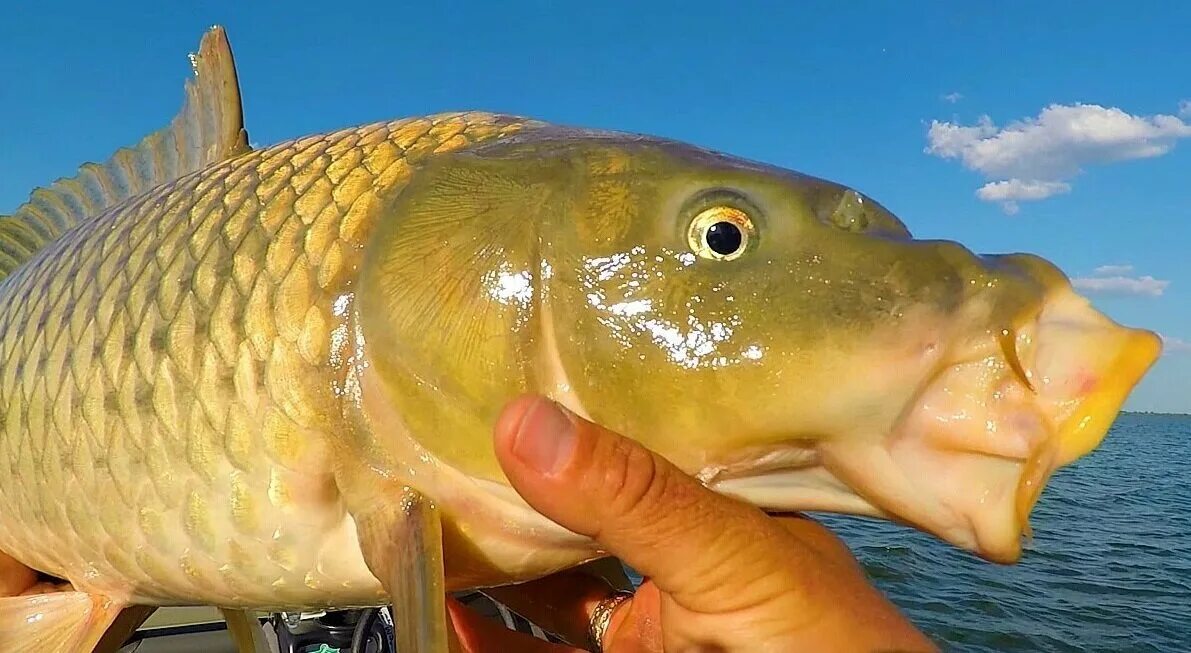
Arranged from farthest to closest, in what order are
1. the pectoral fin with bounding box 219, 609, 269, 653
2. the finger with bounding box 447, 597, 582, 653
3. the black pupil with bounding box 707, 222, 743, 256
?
1. the pectoral fin with bounding box 219, 609, 269, 653
2. the finger with bounding box 447, 597, 582, 653
3. the black pupil with bounding box 707, 222, 743, 256

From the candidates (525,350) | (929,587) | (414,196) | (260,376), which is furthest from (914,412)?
(929,587)

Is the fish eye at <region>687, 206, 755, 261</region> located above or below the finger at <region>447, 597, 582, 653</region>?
above

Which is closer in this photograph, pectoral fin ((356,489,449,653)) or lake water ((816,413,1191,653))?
pectoral fin ((356,489,449,653))

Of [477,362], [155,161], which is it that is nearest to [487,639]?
[477,362]

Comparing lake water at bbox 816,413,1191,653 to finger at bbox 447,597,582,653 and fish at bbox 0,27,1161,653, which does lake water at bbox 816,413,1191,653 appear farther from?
fish at bbox 0,27,1161,653

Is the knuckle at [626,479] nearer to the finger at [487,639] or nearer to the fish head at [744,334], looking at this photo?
the fish head at [744,334]

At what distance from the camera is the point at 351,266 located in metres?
1.39

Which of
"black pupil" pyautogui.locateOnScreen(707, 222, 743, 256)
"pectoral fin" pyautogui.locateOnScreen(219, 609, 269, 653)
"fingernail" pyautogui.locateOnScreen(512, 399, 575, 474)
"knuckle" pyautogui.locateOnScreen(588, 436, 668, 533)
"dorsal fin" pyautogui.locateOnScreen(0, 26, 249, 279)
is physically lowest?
"pectoral fin" pyautogui.locateOnScreen(219, 609, 269, 653)

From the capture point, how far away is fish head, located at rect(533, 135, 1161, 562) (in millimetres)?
1036

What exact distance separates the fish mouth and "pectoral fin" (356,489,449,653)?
60 centimetres

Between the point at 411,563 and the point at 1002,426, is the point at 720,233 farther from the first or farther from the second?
the point at 411,563

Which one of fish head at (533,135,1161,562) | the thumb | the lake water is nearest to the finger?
the thumb

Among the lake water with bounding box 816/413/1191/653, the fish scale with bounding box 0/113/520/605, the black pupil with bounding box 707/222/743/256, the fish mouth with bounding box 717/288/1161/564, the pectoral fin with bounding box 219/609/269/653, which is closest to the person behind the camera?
the fish mouth with bounding box 717/288/1161/564

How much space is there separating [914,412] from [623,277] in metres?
0.42
